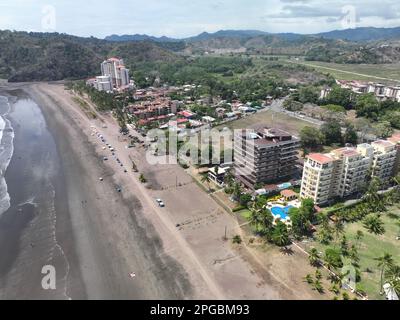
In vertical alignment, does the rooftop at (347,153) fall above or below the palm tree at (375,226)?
above

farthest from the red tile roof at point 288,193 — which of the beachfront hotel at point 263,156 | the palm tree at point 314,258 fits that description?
the palm tree at point 314,258

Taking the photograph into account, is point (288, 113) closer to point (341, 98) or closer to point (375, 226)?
point (341, 98)

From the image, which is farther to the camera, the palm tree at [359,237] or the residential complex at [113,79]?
the residential complex at [113,79]

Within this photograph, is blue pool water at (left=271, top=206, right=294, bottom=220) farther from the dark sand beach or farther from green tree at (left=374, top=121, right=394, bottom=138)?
green tree at (left=374, top=121, right=394, bottom=138)

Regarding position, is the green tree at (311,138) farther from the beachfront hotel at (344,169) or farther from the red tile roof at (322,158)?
the red tile roof at (322,158)

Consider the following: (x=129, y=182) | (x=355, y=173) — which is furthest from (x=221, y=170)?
(x=355, y=173)

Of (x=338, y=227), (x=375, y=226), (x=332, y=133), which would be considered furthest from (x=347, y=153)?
(x=332, y=133)
